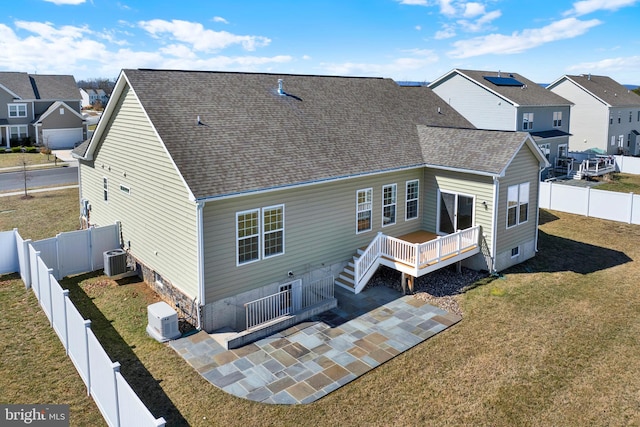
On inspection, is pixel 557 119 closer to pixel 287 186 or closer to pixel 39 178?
pixel 287 186

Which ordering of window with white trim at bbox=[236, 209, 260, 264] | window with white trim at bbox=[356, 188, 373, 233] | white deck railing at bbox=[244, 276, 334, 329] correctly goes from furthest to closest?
window with white trim at bbox=[356, 188, 373, 233] < white deck railing at bbox=[244, 276, 334, 329] < window with white trim at bbox=[236, 209, 260, 264]

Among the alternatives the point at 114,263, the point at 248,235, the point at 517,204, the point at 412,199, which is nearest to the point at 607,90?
the point at 517,204

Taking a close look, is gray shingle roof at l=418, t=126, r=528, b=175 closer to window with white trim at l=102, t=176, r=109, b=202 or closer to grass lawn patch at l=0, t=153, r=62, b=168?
window with white trim at l=102, t=176, r=109, b=202

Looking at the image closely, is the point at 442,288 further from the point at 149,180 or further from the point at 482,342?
the point at 149,180

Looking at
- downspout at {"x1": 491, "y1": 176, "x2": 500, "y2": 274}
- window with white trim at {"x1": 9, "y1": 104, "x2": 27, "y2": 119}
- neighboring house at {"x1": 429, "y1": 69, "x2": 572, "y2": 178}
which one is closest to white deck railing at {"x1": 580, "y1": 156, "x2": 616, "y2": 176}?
neighboring house at {"x1": 429, "y1": 69, "x2": 572, "y2": 178}

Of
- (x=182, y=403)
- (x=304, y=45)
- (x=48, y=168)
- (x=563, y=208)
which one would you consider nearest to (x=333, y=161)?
(x=182, y=403)
